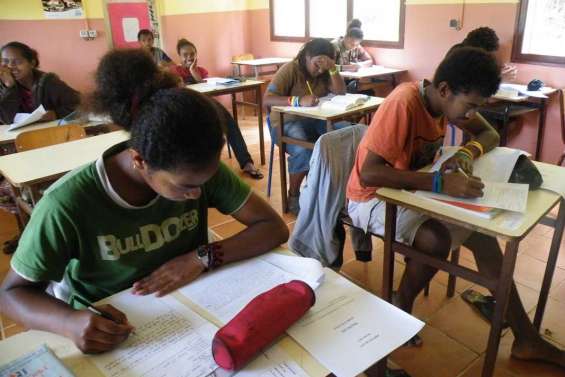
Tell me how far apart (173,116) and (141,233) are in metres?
0.34

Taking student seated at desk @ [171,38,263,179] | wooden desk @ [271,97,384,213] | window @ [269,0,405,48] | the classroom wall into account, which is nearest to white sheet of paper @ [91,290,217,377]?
wooden desk @ [271,97,384,213]

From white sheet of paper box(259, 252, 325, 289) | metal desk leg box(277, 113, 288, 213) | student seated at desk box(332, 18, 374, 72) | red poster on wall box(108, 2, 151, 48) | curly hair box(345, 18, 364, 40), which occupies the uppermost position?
red poster on wall box(108, 2, 151, 48)

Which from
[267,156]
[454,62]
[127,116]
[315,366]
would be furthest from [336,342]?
[267,156]

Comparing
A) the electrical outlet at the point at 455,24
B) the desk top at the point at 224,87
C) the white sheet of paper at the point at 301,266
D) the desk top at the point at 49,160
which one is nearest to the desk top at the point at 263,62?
the desk top at the point at 224,87

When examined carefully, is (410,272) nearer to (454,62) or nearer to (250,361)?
(454,62)

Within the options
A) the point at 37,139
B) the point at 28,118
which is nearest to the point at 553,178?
the point at 37,139

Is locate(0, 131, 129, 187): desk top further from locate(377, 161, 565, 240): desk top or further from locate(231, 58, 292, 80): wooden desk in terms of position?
locate(231, 58, 292, 80): wooden desk

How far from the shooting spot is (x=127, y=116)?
39.1 inches

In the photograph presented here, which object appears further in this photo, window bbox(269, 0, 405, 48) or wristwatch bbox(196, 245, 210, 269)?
window bbox(269, 0, 405, 48)

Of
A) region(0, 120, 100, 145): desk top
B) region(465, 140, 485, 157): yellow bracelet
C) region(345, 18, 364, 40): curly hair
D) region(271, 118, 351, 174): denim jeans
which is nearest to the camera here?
region(465, 140, 485, 157): yellow bracelet

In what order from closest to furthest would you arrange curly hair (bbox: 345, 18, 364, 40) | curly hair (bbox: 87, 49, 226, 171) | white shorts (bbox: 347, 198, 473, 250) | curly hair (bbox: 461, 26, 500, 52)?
curly hair (bbox: 87, 49, 226, 171), white shorts (bbox: 347, 198, 473, 250), curly hair (bbox: 461, 26, 500, 52), curly hair (bbox: 345, 18, 364, 40)

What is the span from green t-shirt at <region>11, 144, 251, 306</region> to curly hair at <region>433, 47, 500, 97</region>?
905 mm

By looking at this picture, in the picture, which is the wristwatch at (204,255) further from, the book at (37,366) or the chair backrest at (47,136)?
the chair backrest at (47,136)

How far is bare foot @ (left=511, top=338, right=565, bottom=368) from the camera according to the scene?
172 cm
